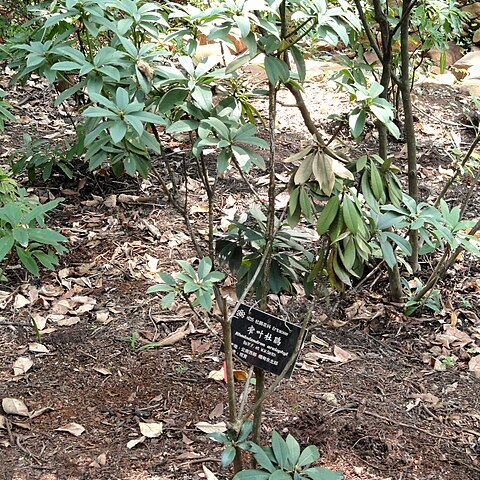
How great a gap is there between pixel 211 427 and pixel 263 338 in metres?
0.63

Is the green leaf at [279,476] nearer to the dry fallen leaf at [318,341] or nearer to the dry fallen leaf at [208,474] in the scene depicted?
the dry fallen leaf at [208,474]

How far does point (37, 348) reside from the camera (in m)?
2.83

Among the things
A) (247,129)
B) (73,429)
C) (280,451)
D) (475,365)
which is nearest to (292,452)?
(280,451)

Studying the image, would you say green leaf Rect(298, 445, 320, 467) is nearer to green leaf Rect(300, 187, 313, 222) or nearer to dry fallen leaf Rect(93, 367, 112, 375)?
green leaf Rect(300, 187, 313, 222)

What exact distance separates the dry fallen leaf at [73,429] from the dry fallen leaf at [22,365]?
38 centimetres

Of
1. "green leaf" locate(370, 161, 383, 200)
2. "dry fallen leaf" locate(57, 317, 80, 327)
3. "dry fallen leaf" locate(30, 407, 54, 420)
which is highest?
"green leaf" locate(370, 161, 383, 200)

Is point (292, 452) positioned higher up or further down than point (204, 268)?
further down

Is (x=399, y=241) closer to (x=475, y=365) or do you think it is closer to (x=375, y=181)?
(x=375, y=181)

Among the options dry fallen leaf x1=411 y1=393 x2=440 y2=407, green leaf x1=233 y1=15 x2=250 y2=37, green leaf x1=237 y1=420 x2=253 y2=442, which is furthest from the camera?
dry fallen leaf x1=411 y1=393 x2=440 y2=407

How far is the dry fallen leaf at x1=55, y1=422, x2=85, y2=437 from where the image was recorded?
2396mm

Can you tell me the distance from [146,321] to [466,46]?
18.7 feet

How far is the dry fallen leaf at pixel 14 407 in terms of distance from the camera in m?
2.48

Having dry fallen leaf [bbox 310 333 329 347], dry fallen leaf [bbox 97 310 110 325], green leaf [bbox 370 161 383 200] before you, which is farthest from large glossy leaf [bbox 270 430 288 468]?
dry fallen leaf [bbox 97 310 110 325]

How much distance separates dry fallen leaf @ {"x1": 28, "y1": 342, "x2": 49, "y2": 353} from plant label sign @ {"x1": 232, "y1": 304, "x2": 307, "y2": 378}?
1126 millimetres
